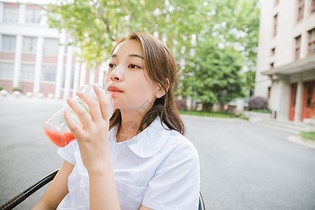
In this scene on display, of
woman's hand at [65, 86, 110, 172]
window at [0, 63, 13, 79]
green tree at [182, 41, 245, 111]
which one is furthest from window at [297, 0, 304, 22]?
green tree at [182, 41, 245, 111]

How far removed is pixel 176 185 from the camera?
28.3 inches

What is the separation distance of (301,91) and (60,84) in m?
17.3

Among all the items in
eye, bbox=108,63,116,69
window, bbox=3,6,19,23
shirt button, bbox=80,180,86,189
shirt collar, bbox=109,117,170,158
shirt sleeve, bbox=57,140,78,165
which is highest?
window, bbox=3,6,19,23

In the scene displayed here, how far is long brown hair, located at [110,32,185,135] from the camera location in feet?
2.77

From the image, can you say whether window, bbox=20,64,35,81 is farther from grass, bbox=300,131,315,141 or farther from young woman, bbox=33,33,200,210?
grass, bbox=300,131,315,141

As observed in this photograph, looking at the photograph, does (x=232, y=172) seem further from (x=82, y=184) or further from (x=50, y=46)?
(x=50, y=46)

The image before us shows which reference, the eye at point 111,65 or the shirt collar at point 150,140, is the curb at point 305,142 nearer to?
the shirt collar at point 150,140

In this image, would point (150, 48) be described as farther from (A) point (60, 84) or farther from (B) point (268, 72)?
(A) point (60, 84)

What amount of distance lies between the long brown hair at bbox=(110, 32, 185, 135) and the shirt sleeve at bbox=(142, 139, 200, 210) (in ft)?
0.79

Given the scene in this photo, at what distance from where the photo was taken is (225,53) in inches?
648

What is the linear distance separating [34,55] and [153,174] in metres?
14.1

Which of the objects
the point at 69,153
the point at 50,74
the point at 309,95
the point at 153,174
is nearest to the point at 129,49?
the point at 153,174

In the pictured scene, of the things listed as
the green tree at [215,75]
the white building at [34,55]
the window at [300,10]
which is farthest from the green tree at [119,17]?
the green tree at [215,75]

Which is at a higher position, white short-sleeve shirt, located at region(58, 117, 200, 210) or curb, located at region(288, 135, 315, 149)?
white short-sleeve shirt, located at region(58, 117, 200, 210)
